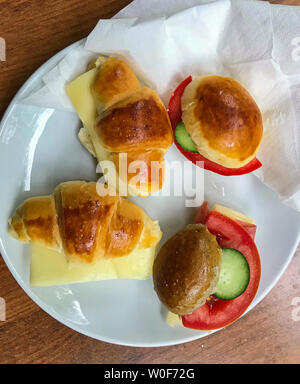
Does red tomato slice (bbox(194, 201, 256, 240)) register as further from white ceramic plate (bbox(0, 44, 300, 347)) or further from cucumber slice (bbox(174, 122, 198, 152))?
cucumber slice (bbox(174, 122, 198, 152))

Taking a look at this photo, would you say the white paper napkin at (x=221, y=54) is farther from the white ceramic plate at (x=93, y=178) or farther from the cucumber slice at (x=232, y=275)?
the cucumber slice at (x=232, y=275)

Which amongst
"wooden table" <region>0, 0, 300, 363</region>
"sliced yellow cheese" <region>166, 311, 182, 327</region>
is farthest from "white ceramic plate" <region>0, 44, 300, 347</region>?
"wooden table" <region>0, 0, 300, 363</region>

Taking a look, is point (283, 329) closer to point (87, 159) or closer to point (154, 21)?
point (87, 159)

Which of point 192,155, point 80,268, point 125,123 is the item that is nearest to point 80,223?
point 80,268

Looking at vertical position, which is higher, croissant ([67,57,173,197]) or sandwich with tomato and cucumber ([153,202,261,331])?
croissant ([67,57,173,197])

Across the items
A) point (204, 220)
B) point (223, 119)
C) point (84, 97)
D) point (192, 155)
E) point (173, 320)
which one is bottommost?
point (173, 320)

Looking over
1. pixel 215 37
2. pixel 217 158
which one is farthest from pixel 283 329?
pixel 215 37

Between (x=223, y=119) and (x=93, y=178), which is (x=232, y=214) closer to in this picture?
(x=223, y=119)
